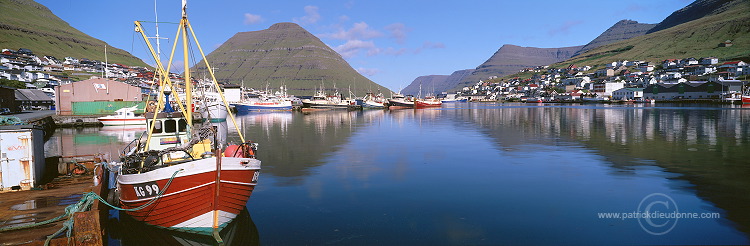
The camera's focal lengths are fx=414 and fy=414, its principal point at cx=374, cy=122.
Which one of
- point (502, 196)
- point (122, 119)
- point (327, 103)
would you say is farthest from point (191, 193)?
point (327, 103)

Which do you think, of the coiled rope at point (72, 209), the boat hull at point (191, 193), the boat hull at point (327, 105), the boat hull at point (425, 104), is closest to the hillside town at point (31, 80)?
the coiled rope at point (72, 209)

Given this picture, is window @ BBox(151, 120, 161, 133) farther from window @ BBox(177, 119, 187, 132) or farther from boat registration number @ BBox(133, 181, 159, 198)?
boat registration number @ BBox(133, 181, 159, 198)

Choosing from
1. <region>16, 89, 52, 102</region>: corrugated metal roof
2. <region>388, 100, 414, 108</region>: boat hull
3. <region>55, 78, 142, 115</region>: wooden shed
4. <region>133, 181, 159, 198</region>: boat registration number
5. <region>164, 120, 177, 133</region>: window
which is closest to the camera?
<region>133, 181, 159, 198</region>: boat registration number

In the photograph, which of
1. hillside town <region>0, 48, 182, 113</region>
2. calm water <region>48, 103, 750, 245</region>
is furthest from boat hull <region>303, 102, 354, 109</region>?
calm water <region>48, 103, 750, 245</region>

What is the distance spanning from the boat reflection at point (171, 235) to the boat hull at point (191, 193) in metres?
0.26

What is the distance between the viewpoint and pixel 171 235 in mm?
13125

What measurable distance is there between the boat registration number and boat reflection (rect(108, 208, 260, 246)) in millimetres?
1547

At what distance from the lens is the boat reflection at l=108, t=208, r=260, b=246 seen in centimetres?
1277

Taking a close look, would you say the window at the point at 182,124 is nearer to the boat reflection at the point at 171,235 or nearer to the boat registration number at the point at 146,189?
the boat reflection at the point at 171,235

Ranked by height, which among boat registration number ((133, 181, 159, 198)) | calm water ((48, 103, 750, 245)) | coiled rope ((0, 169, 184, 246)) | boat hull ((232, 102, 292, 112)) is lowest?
calm water ((48, 103, 750, 245))

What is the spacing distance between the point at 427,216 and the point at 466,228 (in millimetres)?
1674

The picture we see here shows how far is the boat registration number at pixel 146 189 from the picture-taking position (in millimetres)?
12195

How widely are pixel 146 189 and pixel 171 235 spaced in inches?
71.7

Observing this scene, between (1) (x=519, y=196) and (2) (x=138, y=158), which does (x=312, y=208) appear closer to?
(2) (x=138, y=158)
